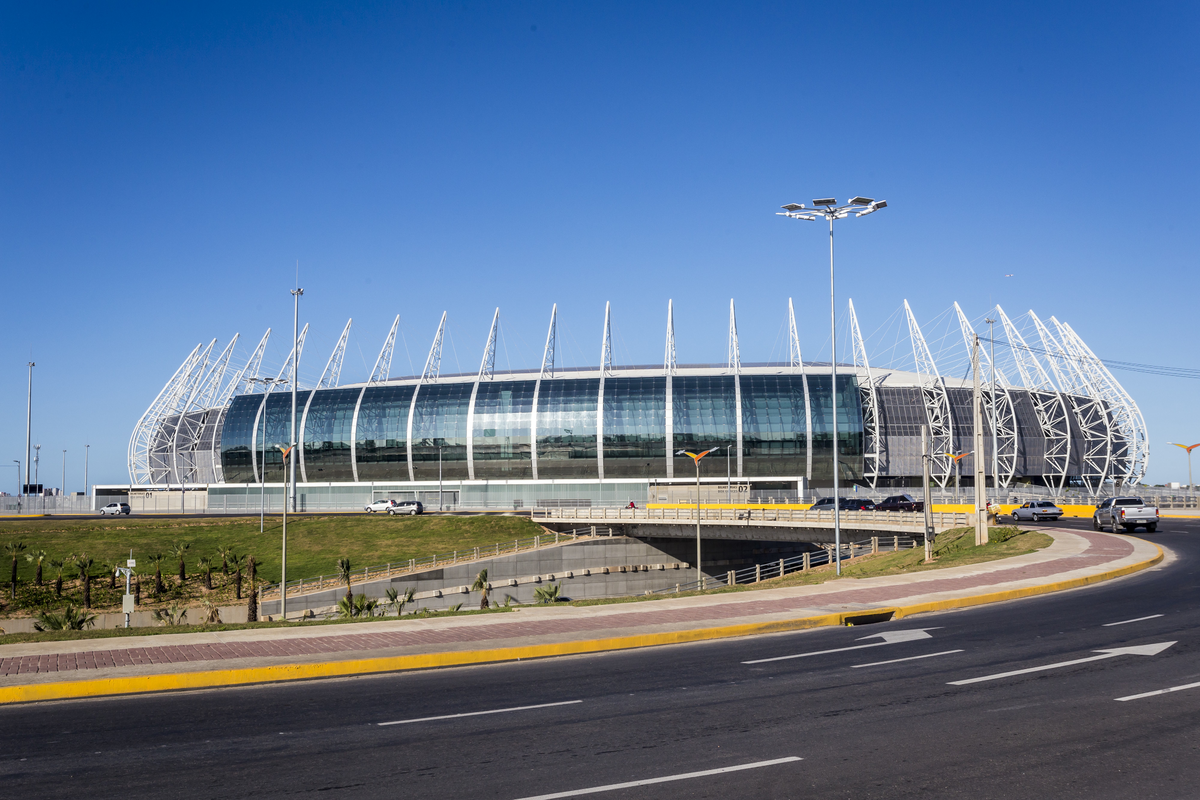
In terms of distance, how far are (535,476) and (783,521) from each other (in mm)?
59772

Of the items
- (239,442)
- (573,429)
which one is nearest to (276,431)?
(239,442)

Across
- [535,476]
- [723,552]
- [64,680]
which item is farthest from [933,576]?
[535,476]

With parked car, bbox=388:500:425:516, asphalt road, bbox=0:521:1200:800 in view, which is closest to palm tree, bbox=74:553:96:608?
parked car, bbox=388:500:425:516

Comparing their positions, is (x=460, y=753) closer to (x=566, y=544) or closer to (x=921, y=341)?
(x=566, y=544)

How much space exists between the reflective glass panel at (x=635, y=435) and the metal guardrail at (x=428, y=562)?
1751 inches

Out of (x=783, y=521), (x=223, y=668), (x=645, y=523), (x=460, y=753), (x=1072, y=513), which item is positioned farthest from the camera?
(x=1072, y=513)

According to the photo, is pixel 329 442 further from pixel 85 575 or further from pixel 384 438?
pixel 85 575

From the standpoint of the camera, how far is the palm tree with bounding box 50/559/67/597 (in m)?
51.2

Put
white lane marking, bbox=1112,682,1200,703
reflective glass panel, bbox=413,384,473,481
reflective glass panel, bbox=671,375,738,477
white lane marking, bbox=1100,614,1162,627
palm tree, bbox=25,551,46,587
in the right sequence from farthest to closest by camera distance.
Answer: reflective glass panel, bbox=413,384,473,481, reflective glass panel, bbox=671,375,738,477, palm tree, bbox=25,551,46,587, white lane marking, bbox=1100,614,1162,627, white lane marking, bbox=1112,682,1200,703

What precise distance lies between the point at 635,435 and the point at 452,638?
99.9 m

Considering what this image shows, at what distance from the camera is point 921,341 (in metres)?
117

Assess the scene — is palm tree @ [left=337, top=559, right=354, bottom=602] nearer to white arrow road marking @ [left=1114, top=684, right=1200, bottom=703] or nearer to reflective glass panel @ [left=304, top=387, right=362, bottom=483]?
white arrow road marking @ [left=1114, top=684, right=1200, bottom=703]

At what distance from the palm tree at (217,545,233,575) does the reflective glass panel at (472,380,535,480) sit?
56.9 m

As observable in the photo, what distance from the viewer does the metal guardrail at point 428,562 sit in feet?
181
